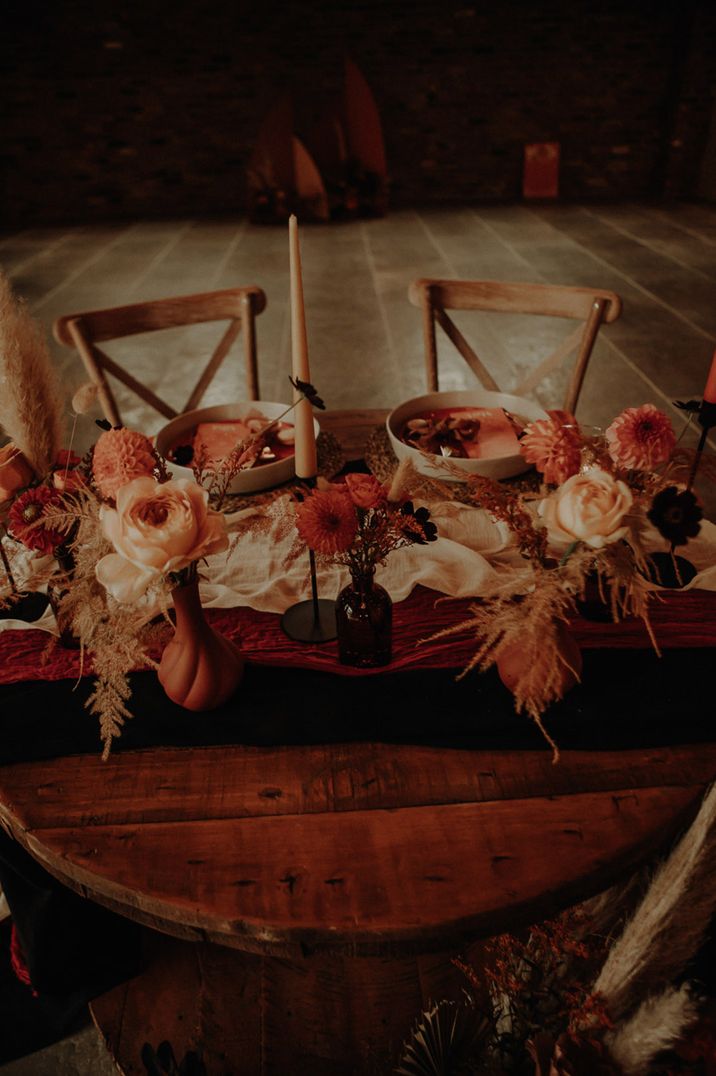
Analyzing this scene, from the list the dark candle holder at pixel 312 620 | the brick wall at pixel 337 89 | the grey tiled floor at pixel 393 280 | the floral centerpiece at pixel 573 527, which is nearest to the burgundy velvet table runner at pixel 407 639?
the dark candle holder at pixel 312 620

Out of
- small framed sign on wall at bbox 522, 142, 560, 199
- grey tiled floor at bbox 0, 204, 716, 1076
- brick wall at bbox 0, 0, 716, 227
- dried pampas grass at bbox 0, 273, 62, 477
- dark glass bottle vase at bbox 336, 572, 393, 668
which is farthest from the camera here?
small framed sign on wall at bbox 522, 142, 560, 199

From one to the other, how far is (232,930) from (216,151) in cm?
857

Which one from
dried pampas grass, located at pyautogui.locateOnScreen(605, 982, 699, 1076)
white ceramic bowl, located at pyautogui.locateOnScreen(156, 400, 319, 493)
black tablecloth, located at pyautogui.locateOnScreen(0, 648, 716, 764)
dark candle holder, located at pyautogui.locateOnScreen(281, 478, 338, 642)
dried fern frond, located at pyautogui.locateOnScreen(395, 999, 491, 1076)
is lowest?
dried fern frond, located at pyautogui.locateOnScreen(395, 999, 491, 1076)

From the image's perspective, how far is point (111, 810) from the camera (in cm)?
75

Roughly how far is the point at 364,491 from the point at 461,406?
0.71 m

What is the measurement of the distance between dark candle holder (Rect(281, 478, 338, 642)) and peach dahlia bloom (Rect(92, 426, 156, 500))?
29 cm

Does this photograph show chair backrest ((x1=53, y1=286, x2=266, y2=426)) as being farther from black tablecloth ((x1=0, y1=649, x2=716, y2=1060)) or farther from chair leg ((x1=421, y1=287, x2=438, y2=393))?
black tablecloth ((x1=0, y1=649, x2=716, y2=1060))

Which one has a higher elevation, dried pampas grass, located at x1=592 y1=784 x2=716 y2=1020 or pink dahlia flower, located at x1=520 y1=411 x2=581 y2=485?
pink dahlia flower, located at x1=520 y1=411 x2=581 y2=485

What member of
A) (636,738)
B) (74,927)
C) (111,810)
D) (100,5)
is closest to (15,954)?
(74,927)

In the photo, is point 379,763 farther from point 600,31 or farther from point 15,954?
point 600,31

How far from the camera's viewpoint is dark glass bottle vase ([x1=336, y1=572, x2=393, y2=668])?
0.88 meters

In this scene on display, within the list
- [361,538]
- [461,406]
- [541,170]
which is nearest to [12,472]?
[361,538]

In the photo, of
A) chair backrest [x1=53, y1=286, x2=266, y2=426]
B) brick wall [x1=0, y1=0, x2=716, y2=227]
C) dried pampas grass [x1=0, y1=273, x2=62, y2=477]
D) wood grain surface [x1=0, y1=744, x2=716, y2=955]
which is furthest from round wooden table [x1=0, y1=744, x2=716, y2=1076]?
brick wall [x1=0, y1=0, x2=716, y2=227]

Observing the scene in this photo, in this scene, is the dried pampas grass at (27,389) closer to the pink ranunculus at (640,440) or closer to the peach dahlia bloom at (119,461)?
the peach dahlia bloom at (119,461)
